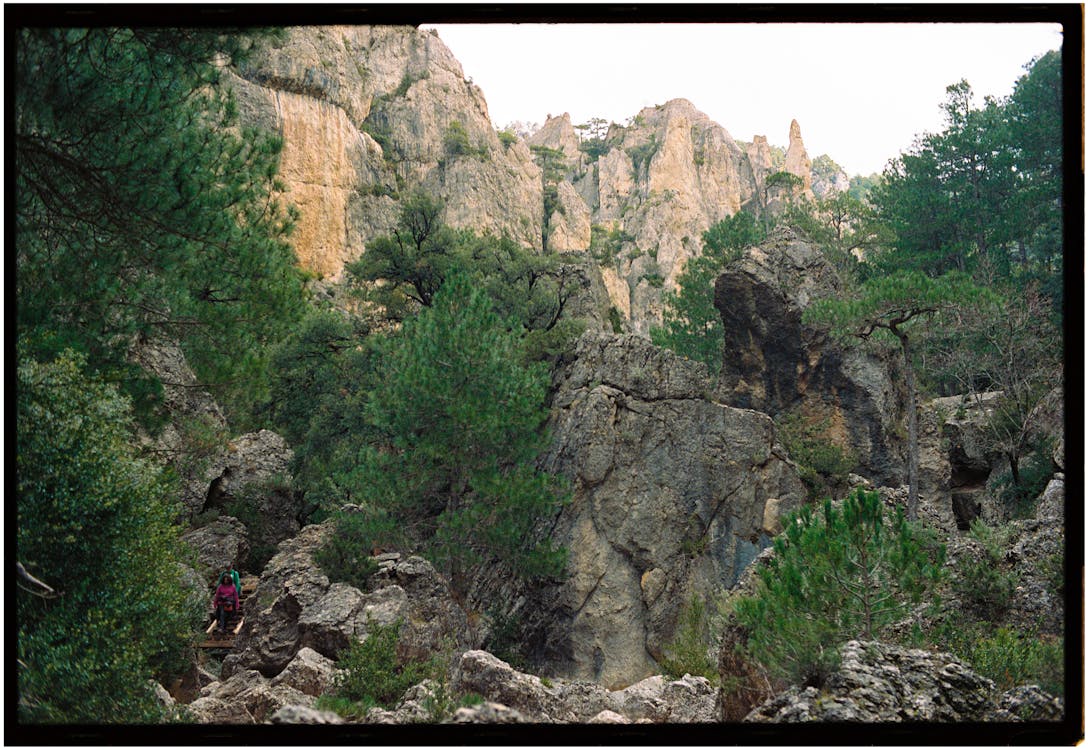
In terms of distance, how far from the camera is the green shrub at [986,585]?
7832 millimetres

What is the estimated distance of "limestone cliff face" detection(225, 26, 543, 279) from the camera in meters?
36.8

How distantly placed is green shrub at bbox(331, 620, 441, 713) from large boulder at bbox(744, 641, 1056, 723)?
433cm

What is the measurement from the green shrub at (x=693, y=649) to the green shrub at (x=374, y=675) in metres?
4.14

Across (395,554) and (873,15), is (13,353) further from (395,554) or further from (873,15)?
(395,554)

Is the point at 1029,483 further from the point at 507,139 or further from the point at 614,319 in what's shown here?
the point at 507,139

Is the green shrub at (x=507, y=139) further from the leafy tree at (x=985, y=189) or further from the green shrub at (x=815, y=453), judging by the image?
the green shrub at (x=815, y=453)

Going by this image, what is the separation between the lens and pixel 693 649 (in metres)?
12.1

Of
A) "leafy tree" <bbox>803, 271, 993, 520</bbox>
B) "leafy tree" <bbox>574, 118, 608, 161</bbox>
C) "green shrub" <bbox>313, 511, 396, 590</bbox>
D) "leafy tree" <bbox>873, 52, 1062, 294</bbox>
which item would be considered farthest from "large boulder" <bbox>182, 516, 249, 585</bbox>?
"leafy tree" <bbox>574, 118, 608, 161</bbox>

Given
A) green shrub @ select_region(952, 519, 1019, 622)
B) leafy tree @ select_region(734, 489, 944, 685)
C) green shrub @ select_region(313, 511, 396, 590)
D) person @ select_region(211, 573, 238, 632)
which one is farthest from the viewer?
person @ select_region(211, 573, 238, 632)

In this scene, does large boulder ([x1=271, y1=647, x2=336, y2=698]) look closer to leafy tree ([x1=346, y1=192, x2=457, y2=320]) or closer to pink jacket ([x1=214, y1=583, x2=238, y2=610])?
pink jacket ([x1=214, y1=583, x2=238, y2=610])

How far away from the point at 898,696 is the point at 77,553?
6170mm

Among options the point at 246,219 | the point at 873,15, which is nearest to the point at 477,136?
the point at 246,219

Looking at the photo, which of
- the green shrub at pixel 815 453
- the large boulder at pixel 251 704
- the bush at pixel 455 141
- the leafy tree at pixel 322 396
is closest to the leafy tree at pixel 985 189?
the green shrub at pixel 815 453

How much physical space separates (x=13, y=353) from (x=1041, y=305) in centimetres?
1837
